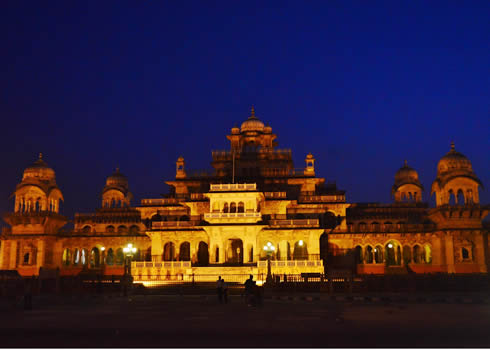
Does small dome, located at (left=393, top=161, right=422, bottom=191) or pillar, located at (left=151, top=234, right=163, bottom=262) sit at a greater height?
small dome, located at (left=393, top=161, right=422, bottom=191)

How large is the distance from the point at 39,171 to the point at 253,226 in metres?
32.3

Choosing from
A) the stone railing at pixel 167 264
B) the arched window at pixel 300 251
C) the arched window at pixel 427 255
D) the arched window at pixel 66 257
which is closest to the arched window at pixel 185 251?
the stone railing at pixel 167 264

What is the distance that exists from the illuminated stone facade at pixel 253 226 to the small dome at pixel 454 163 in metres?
0.13

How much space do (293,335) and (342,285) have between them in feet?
74.9

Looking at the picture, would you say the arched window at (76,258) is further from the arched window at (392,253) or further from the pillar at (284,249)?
the arched window at (392,253)

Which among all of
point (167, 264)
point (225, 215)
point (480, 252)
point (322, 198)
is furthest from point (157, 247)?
point (480, 252)

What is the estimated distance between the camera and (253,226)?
53.9 meters

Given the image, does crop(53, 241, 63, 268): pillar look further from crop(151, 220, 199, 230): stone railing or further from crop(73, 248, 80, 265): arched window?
crop(151, 220, 199, 230): stone railing

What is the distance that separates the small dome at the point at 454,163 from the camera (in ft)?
198

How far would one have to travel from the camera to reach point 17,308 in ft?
80.6

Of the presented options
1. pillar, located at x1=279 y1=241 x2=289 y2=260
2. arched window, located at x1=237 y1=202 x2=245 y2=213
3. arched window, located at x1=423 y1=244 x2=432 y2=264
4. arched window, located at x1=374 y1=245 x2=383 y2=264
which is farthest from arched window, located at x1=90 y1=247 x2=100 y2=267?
arched window, located at x1=423 y1=244 x2=432 y2=264

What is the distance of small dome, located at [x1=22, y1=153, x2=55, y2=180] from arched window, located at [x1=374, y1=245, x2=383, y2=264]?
4498 cm

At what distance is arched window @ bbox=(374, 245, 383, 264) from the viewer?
63.7 meters

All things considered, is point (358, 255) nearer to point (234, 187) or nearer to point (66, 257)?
point (234, 187)
